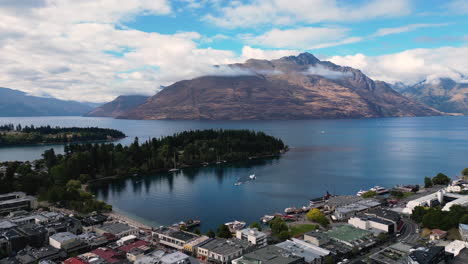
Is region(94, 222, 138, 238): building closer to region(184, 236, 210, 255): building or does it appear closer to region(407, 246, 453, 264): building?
region(184, 236, 210, 255): building

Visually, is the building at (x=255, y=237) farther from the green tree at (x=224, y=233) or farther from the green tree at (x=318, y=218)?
the green tree at (x=318, y=218)

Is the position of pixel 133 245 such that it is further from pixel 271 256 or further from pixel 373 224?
pixel 373 224

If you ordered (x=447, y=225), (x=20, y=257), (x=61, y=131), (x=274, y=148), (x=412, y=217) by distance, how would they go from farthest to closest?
(x=61, y=131) < (x=274, y=148) < (x=412, y=217) < (x=447, y=225) < (x=20, y=257)

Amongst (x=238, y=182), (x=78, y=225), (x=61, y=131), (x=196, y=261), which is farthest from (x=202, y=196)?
(x=61, y=131)

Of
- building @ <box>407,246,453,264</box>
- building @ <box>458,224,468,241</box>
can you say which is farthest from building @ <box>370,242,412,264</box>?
building @ <box>458,224,468,241</box>

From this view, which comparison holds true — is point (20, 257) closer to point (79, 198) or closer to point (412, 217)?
point (79, 198)

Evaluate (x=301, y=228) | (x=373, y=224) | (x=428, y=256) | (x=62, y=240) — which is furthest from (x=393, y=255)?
(x=62, y=240)

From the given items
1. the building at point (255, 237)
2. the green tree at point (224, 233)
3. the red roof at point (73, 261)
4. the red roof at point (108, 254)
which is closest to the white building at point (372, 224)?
the building at point (255, 237)
